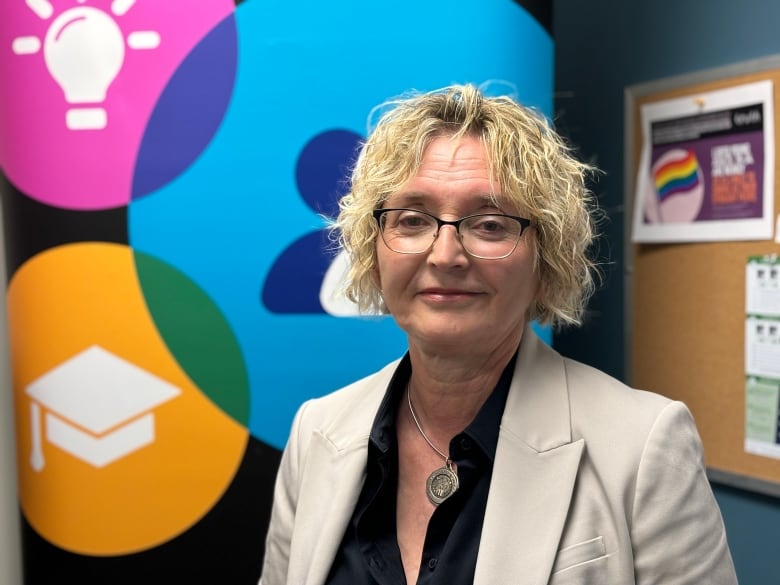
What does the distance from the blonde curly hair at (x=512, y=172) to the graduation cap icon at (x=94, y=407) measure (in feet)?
2.28

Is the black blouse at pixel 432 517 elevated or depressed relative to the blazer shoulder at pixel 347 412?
depressed

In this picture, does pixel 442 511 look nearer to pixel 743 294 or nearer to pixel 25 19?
pixel 743 294

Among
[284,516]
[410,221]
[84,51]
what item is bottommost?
[284,516]

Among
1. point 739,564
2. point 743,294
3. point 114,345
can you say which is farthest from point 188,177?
point 739,564

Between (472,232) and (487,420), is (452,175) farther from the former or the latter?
(487,420)

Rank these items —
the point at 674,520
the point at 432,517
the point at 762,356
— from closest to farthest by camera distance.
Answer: the point at 674,520 → the point at 432,517 → the point at 762,356

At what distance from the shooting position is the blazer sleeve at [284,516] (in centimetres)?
131

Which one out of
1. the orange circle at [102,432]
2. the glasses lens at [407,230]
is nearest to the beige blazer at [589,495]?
the glasses lens at [407,230]

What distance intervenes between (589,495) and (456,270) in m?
0.36

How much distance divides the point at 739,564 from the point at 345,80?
63.2 inches

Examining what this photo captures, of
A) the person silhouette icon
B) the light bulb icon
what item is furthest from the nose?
the light bulb icon

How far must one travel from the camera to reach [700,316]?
2029mm

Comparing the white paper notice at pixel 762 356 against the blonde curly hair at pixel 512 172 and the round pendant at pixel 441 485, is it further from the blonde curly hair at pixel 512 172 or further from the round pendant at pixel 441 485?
the round pendant at pixel 441 485

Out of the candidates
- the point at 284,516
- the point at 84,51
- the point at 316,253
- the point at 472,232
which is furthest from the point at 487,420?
the point at 84,51
